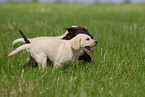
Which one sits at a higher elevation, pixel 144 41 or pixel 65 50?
pixel 65 50

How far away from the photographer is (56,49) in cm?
284

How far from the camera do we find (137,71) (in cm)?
307

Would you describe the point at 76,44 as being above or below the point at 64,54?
above

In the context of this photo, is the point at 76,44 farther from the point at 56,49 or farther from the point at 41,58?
the point at 41,58

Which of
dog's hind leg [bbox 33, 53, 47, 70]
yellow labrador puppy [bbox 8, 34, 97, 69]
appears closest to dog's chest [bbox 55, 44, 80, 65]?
yellow labrador puppy [bbox 8, 34, 97, 69]

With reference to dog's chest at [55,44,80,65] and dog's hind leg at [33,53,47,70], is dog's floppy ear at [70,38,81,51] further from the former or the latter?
dog's hind leg at [33,53,47,70]

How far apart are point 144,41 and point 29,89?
3325 millimetres

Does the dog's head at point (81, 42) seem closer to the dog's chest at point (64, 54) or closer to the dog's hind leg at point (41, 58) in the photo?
the dog's chest at point (64, 54)

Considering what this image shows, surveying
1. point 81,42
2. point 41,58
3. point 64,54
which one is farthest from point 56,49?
point 81,42

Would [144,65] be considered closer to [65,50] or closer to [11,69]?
[65,50]

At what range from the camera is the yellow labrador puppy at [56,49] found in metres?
2.77

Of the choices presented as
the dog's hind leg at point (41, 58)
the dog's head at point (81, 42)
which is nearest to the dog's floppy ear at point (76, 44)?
the dog's head at point (81, 42)

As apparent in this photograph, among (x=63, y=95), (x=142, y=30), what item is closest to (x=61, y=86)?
(x=63, y=95)

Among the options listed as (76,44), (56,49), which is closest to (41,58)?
(56,49)
